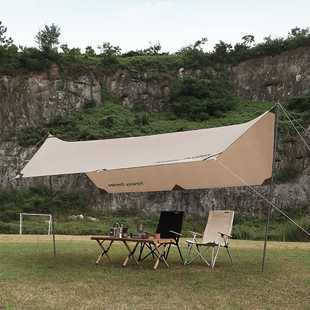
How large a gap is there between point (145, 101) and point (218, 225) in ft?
69.0

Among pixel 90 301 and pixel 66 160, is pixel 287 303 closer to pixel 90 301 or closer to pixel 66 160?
pixel 90 301

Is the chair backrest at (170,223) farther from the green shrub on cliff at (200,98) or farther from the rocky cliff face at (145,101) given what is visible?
the green shrub on cliff at (200,98)

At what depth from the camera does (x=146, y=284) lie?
480 cm

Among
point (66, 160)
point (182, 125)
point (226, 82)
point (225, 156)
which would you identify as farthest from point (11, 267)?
point (226, 82)

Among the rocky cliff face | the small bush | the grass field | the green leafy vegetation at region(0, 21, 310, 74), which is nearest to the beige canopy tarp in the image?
the grass field

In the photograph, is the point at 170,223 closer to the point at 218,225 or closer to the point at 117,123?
the point at 218,225

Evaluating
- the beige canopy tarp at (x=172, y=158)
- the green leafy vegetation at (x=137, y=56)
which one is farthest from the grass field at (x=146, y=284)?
the green leafy vegetation at (x=137, y=56)

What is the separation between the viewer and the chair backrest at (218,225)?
21.4 feet

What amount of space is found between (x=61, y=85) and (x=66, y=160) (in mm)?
19337

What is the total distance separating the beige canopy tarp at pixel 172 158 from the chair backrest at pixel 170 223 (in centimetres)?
67

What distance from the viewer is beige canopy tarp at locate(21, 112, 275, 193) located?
567 cm

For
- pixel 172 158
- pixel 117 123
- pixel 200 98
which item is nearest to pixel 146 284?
pixel 172 158

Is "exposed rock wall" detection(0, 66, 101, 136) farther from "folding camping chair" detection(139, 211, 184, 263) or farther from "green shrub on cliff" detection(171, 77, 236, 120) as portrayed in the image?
"folding camping chair" detection(139, 211, 184, 263)

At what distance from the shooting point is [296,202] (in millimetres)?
19500
